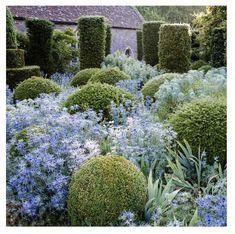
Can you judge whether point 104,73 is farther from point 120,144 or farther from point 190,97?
point 120,144

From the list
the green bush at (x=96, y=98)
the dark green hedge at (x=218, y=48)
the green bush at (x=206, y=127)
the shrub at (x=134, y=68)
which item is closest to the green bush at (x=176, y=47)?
the shrub at (x=134, y=68)

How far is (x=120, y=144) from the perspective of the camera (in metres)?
4.90

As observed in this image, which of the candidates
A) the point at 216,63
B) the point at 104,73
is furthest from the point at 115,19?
the point at 104,73

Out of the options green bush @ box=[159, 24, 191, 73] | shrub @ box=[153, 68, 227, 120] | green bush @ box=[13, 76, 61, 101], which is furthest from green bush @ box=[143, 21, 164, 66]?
shrub @ box=[153, 68, 227, 120]

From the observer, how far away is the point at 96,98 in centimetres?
652

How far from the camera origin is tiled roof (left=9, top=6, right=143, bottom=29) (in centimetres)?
1989

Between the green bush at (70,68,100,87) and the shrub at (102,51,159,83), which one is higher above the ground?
the shrub at (102,51,159,83)

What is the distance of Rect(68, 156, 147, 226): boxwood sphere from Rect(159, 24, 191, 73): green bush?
921cm

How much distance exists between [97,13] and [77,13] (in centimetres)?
244

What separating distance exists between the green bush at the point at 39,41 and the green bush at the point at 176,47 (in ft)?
17.5

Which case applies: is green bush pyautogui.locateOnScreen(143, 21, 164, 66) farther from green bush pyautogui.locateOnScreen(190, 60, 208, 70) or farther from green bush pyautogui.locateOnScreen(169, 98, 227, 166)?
green bush pyautogui.locateOnScreen(169, 98, 227, 166)

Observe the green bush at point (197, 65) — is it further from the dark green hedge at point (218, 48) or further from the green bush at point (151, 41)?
the dark green hedge at point (218, 48)

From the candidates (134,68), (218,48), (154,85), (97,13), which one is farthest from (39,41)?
(97,13)

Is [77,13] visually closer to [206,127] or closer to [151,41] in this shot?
[151,41]
